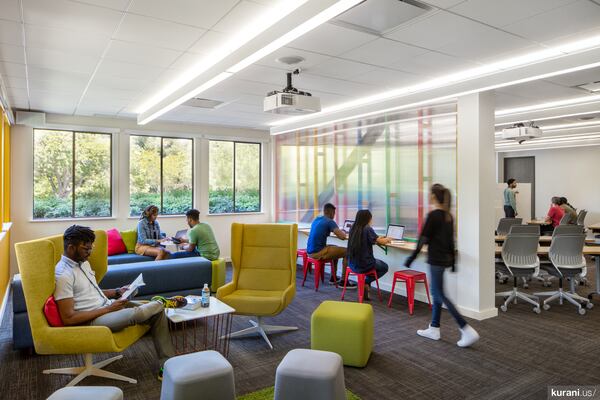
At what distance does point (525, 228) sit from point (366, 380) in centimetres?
384

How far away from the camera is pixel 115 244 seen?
6680mm

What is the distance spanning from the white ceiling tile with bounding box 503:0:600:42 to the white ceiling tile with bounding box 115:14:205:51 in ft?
8.82

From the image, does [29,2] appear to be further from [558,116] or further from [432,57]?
[558,116]

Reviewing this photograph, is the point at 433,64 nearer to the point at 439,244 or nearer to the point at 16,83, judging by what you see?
the point at 439,244

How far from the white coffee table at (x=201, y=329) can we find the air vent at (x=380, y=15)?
2.59 meters

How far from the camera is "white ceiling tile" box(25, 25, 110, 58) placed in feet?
11.5

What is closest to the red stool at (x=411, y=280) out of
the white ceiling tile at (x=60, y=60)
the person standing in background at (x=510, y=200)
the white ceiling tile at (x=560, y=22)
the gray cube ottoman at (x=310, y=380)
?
the gray cube ottoman at (x=310, y=380)

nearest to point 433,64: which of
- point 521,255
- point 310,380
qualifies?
point 521,255

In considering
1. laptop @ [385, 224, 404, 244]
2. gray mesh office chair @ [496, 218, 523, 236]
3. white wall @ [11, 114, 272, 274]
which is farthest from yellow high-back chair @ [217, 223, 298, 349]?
gray mesh office chair @ [496, 218, 523, 236]

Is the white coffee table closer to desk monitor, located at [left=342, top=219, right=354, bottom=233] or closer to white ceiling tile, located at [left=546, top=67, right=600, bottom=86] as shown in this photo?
desk monitor, located at [left=342, top=219, right=354, bottom=233]

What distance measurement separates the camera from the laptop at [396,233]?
621 cm

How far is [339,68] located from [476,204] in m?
2.30

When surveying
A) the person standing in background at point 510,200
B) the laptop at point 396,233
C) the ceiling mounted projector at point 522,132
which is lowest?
the laptop at point 396,233

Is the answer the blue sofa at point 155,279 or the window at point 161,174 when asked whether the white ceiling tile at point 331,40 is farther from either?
the window at point 161,174
